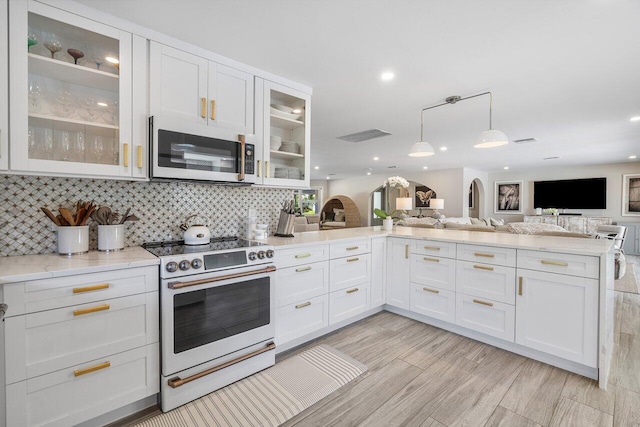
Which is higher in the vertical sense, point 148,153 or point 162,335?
point 148,153

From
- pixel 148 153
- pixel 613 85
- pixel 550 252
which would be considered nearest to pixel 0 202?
pixel 148 153

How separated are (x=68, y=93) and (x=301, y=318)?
2294 mm

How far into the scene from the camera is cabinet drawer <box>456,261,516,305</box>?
2.42m

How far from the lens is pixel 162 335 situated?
5.74 ft

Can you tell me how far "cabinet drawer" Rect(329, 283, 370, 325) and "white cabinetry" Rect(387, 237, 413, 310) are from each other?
35 cm

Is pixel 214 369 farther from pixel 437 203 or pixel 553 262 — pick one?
pixel 437 203

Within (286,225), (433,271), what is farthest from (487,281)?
(286,225)

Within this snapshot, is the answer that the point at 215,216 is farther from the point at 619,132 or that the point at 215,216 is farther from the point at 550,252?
the point at 619,132

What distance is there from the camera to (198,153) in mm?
2162

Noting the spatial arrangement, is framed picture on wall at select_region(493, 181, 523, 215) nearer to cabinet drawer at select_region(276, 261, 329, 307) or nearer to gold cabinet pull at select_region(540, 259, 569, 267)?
gold cabinet pull at select_region(540, 259, 569, 267)

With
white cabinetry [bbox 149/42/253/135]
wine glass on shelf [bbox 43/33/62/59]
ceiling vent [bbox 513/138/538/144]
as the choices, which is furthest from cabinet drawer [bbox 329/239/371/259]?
ceiling vent [bbox 513/138/538/144]

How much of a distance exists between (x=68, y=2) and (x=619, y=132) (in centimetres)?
697

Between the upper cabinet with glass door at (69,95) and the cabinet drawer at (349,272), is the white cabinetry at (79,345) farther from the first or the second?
the cabinet drawer at (349,272)

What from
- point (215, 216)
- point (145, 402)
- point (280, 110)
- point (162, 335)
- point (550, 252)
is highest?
point (280, 110)
